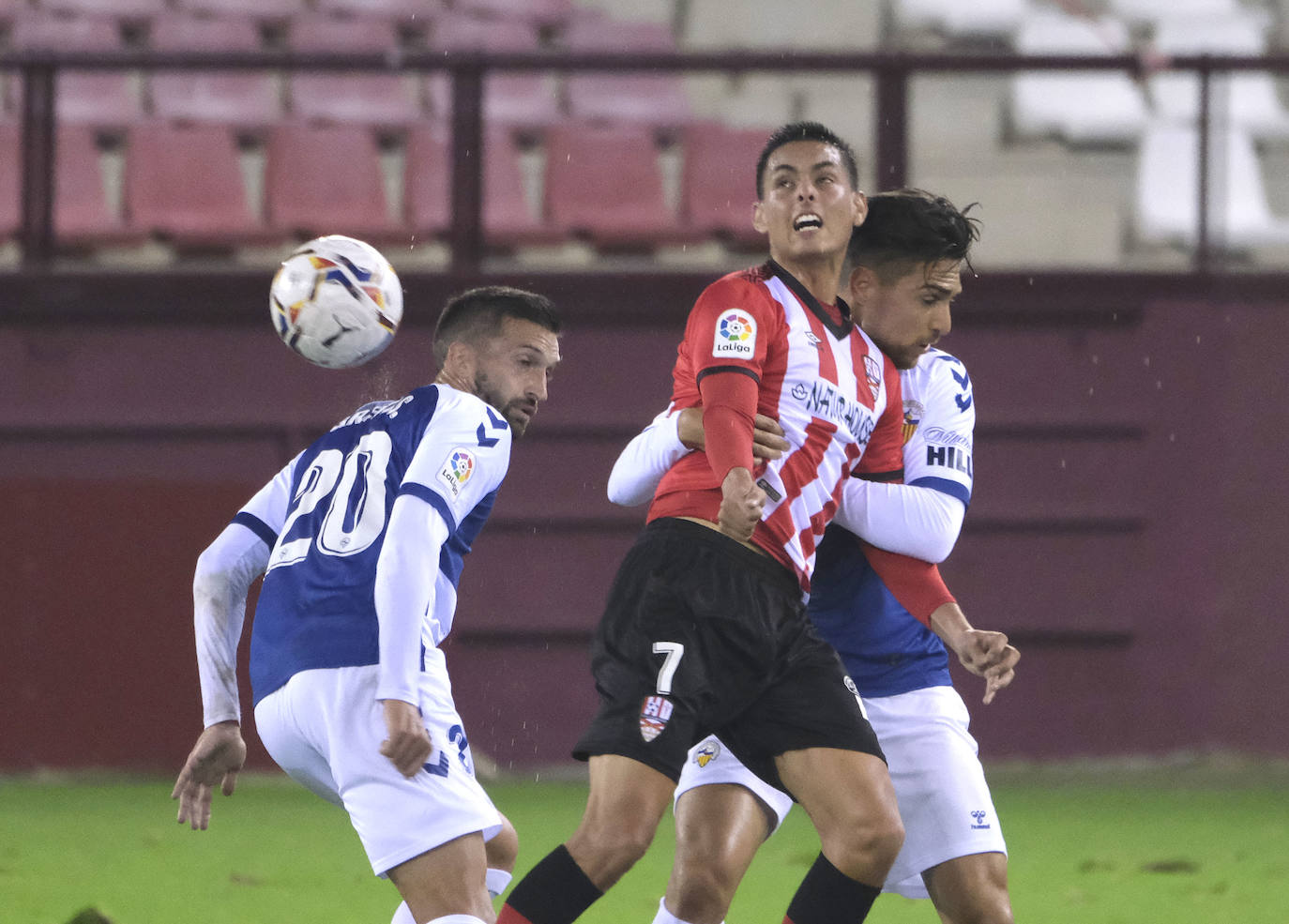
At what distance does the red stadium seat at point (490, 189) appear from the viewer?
8477 millimetres

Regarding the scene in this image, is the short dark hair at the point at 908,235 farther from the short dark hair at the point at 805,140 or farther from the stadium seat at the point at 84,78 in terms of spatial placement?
the stadium seat at the point at 84,78

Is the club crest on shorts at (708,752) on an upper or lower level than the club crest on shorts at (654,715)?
lower

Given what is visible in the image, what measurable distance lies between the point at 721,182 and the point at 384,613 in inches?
232

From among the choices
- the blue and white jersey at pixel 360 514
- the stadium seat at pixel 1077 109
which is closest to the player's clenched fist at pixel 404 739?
the blue and white jersey at pixel 360 514

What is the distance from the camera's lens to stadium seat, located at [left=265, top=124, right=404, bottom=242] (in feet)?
27.6

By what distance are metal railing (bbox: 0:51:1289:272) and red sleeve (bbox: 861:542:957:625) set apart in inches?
163

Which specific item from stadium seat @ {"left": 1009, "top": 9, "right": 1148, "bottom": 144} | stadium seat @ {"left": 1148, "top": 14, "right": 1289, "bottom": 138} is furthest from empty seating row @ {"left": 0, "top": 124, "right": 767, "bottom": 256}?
stadium seat @ {"left": 1148, "top": 14, "right": 1289, "bottom": 138}

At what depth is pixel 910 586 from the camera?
11.8 ft

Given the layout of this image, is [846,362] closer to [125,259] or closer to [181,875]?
[181,875]

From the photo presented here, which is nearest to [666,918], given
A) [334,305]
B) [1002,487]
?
[334,305]

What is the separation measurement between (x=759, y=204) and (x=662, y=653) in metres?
0.98

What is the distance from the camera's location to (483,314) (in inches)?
135

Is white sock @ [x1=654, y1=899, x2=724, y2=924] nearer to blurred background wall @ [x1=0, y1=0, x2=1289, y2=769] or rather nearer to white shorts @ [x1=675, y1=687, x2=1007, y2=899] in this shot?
white shorts @ [x1=675, y1=687, x2=1007, y2=899]

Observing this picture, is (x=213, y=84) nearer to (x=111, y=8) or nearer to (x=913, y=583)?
(x=111, y=8)
